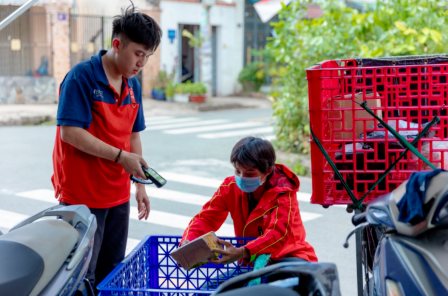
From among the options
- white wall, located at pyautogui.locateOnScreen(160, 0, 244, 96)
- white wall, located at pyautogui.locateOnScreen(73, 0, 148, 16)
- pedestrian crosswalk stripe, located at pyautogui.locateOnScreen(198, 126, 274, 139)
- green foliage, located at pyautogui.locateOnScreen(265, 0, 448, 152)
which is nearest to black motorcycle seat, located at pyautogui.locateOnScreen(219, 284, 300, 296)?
green foliage, located at pyautogui.locateOnScreen(265, 0, 448, 152)

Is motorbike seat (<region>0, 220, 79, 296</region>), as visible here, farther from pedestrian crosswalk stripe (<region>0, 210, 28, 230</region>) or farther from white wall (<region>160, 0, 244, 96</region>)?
white wall (<region>160, 0, 244, 96</region>)

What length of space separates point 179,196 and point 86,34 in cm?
1220

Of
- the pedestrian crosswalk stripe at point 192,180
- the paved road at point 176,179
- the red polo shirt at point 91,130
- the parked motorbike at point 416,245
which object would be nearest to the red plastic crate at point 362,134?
the parked motorbike at point 416,245

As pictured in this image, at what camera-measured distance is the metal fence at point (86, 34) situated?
17.2m

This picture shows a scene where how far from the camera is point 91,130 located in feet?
8.84

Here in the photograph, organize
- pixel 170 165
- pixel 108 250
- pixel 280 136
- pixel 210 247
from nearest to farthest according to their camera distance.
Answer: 1. pixel 210 247
2. pixel 108 250
3. pixel 170 165
4. pixel 280 136

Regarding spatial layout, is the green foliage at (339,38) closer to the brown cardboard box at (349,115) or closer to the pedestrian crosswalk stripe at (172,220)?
the pedestrian crosswalk stripe at (172,220)

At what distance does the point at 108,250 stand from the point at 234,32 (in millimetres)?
19220

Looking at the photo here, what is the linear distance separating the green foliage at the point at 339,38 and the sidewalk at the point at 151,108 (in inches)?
287

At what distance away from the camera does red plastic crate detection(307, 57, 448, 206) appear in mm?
2492

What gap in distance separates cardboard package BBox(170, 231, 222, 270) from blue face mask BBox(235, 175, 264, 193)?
349 mm

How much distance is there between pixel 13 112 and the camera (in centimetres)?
1423

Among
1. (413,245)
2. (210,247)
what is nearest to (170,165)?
(210,247)

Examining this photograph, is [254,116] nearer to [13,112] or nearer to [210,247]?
[13,112]
